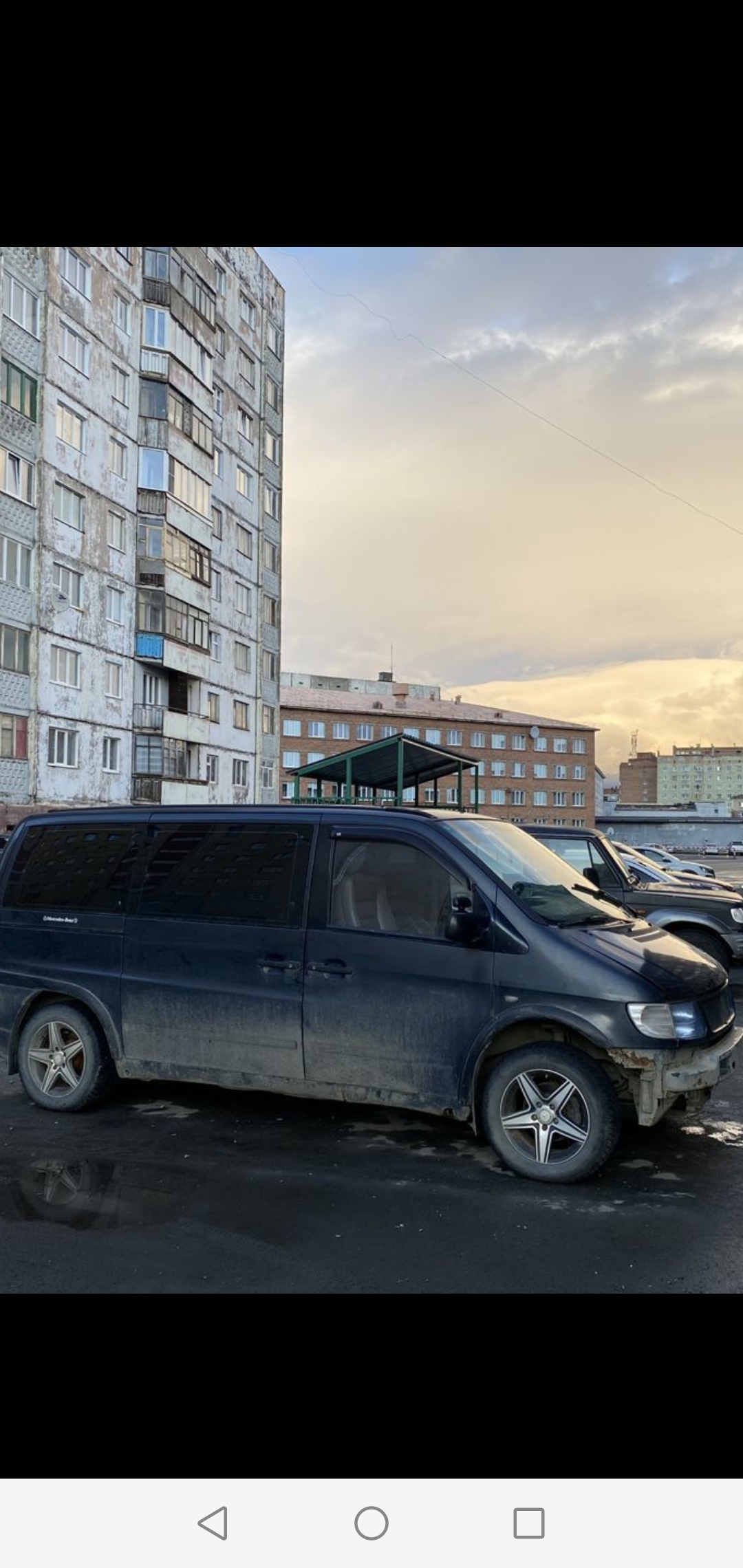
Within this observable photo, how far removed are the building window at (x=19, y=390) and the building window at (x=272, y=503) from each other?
59.0ft

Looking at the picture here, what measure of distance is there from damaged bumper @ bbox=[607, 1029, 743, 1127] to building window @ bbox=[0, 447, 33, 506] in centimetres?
2828

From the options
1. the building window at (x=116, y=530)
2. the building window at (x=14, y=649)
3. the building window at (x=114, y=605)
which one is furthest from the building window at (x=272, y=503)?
the building window at (x=14, y=649)

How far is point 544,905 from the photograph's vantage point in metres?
5.55

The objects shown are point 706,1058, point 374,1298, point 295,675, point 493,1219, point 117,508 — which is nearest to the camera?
point 374,1298

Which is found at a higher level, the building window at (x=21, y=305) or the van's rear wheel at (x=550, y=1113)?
the building window at (x=21, y=305)

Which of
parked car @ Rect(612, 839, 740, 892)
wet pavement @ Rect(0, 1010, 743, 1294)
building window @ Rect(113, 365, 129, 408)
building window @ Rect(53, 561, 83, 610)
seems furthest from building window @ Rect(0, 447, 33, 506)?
wet pavement @ Rect(0, 1010, 743, 1294)

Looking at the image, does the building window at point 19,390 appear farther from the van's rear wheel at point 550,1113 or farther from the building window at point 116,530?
the van's rear wheel at point 550,1113

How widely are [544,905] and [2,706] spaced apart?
26.2 meters

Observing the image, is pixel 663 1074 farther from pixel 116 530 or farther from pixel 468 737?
pixel 468 737

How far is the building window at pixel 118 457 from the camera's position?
34.5 meters

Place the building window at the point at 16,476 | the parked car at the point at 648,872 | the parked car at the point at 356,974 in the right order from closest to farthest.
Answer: the parked car at the point at 356,974
the parked car at the point at 648,872
the building window at the point at 16,476

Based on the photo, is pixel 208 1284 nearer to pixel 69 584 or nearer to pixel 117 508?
pixel 69 584

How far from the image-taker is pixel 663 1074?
196 inches
